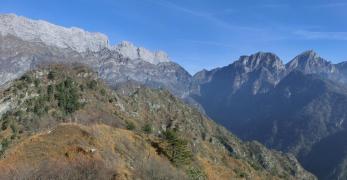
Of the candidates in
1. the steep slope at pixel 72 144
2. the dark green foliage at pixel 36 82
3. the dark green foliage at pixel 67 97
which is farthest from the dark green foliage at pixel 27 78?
the dark green foliage at pixel 67 97

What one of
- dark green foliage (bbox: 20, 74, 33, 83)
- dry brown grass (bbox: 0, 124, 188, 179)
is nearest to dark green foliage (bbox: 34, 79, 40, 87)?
dark green foliage (bbox: 20, 74, 33, 83)

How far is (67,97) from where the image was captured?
180m

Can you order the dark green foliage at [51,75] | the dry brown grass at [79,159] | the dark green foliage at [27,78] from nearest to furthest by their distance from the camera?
the dry brown grass at [79,159] → the dark green foliage at [27,78] → the dark green foliage at [51,75]

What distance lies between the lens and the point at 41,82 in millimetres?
188000

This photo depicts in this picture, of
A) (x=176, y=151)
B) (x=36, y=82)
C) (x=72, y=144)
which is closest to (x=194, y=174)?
(x=176, y=151)

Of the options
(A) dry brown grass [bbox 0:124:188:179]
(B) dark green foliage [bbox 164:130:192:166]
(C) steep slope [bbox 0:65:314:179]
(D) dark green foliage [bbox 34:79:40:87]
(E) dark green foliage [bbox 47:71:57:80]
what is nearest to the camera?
(A) dry brown grass [bbox 0:124:188:179]

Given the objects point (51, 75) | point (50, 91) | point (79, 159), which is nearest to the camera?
point (79, 159)

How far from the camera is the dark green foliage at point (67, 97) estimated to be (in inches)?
6885

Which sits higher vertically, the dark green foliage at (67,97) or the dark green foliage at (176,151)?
the dark green foliage at (67,97)

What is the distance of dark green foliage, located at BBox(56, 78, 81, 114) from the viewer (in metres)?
175

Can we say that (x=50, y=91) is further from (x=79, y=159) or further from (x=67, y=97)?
(x=79, y=159)

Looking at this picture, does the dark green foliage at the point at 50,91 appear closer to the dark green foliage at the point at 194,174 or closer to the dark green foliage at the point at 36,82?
the dark green foliage at the point at 36,82

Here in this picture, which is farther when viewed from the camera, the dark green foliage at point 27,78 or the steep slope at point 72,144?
the dark green foliage at point 27,78

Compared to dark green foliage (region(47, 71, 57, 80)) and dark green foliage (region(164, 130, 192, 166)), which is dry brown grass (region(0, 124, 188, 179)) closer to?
dark green foliage (region(164, 130, 192, 166))
